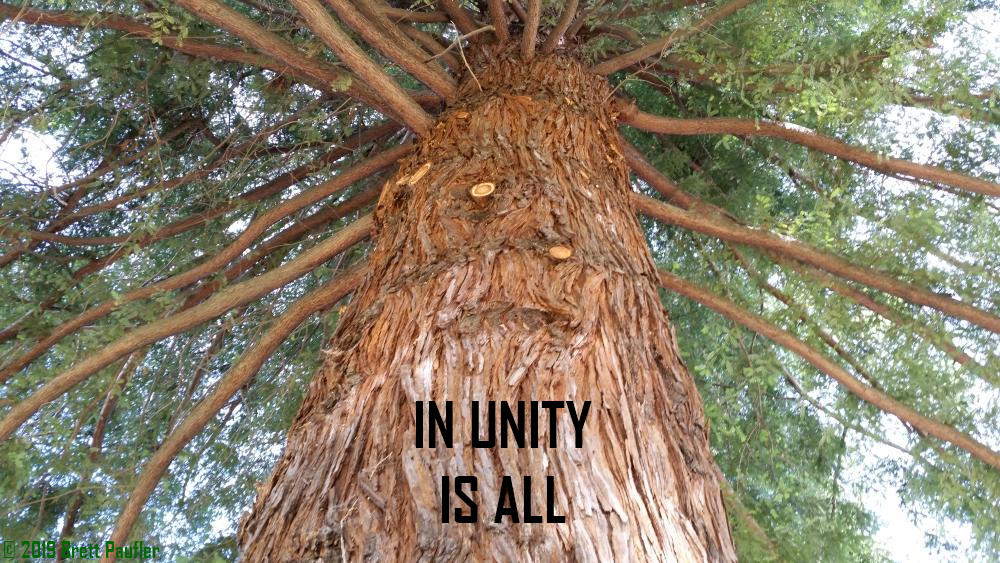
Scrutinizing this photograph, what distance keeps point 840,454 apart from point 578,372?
2.37 metres

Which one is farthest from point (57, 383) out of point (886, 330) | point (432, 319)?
point (886, 330)

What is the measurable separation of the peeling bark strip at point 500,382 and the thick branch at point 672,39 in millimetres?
724

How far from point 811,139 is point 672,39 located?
64 cm

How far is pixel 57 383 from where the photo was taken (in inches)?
87.6

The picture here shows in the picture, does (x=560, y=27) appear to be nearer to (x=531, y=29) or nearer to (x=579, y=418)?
(x=531, y=29)

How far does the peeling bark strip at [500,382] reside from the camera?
3.94 feet

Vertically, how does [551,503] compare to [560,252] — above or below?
below

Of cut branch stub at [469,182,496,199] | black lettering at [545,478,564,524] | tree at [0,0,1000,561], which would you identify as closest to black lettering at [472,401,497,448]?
tree at [0,0,1000,561]

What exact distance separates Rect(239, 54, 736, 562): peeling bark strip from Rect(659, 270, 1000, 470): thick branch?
2.20 feet

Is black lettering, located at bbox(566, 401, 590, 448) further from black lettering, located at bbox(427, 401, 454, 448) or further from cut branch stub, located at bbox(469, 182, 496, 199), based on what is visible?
cut branch stub, located at bbox(469, 182, 496, 199)

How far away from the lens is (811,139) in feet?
9.11

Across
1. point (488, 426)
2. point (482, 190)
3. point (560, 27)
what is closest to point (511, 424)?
point (488, 426)

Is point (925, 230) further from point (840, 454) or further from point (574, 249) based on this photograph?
point (574, 249)

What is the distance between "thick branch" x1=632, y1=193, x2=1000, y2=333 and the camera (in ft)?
8.36
